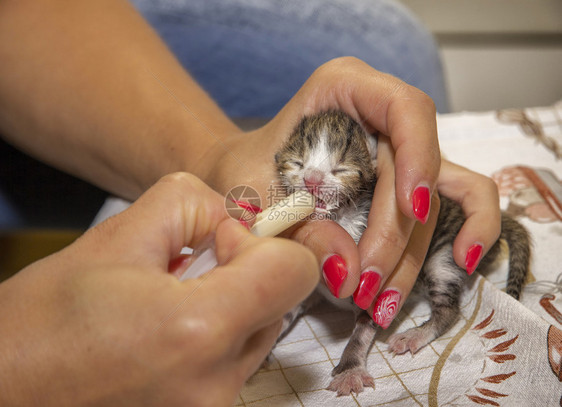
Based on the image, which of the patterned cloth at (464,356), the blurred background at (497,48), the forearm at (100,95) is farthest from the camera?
the blurred background at (497,48)

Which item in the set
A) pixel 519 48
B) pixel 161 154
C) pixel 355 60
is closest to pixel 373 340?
pixel 355 60

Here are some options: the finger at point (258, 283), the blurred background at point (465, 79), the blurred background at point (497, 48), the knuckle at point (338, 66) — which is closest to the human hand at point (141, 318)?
the finger at point (258, 283)

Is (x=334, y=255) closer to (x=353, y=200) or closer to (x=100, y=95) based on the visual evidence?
(x=353, y=200)

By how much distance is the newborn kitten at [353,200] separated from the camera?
88cm

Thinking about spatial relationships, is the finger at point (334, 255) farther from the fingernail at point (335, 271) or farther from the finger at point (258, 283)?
the finger at point (258, 283)

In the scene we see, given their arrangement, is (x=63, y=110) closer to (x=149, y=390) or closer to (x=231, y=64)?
(x=231, y=64)

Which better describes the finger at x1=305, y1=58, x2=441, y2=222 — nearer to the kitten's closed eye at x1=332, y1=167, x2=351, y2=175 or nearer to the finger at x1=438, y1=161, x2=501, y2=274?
the kitten's closed eye at x1=332, y1=167, x2=351, y2=175

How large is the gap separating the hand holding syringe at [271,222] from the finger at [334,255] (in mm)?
61

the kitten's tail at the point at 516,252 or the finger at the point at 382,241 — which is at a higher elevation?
the finger at the point at 382,241

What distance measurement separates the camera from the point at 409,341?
2.81 feet

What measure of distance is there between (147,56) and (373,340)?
841 millimetres

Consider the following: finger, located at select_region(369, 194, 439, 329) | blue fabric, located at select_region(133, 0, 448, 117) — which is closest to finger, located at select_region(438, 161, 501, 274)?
finger, located at select_region(369, 194, 439, 329)

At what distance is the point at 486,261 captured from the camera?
112cm
